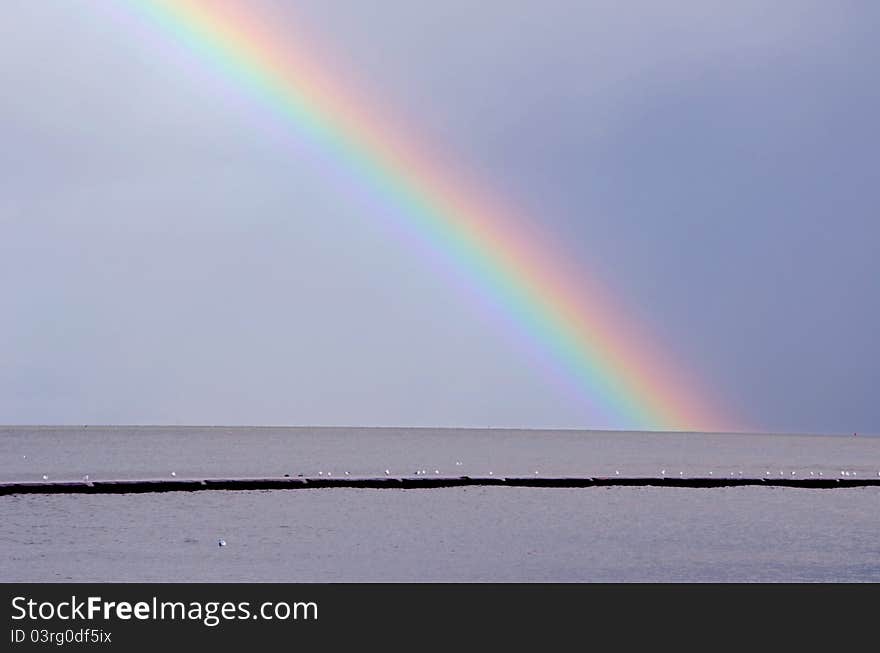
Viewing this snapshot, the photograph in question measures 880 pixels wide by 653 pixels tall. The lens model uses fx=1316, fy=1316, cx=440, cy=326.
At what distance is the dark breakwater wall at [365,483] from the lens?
5819cm

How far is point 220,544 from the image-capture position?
38.0 metres

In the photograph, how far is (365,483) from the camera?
67.3 meters

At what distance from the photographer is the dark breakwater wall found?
58.2m
